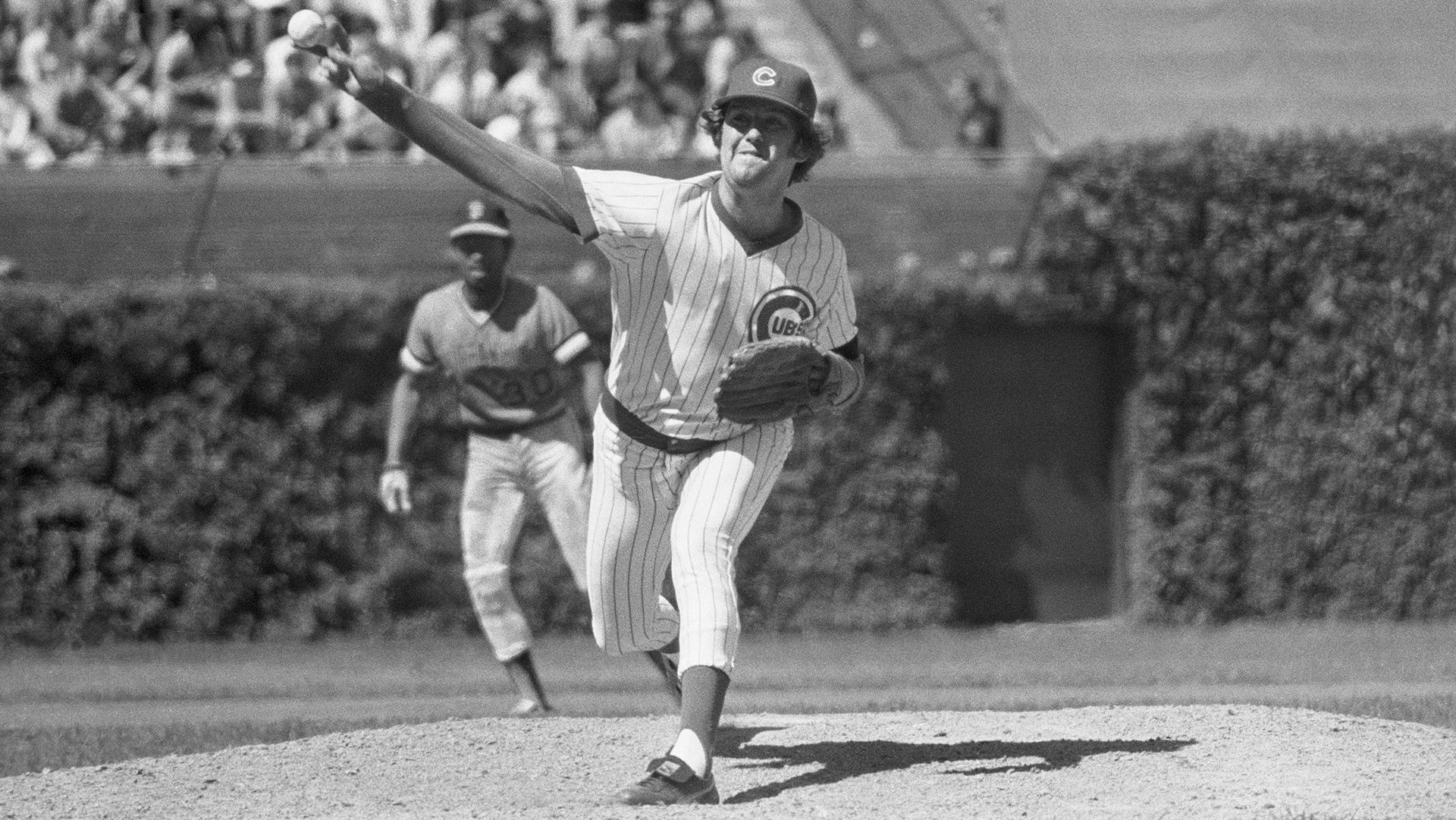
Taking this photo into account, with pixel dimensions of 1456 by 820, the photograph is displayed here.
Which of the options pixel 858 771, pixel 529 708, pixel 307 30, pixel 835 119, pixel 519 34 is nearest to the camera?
pixel 307 30

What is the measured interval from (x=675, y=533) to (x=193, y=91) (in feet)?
28.7

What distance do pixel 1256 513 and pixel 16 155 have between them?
8914mm

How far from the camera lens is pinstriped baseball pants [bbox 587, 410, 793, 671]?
5.70m

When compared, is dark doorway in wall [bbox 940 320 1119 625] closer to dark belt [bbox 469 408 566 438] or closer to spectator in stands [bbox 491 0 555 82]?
spectator in stands [bbox 491 0 555 82]

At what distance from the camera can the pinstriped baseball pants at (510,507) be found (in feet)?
28.9

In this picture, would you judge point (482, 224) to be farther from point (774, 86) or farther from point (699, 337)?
point (774, 86)

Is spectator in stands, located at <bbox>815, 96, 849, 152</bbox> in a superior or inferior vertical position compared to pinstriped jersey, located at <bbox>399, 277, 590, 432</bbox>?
superior

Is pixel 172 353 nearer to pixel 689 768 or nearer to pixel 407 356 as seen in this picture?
pixel 407 356

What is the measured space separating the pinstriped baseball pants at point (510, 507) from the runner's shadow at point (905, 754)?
194cm

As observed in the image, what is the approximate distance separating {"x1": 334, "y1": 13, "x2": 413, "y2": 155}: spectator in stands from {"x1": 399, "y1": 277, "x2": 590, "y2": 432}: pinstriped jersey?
190 inches

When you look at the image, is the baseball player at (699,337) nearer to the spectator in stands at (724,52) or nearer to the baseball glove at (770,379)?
the baseball glove at (770,379)

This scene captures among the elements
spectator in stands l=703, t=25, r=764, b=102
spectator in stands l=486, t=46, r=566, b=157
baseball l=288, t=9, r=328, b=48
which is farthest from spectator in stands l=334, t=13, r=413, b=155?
baseball l=288, t=9, r=328, b=48

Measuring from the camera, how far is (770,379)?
5668mm

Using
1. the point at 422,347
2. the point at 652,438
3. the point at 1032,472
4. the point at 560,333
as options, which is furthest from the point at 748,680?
the point at 652,438
